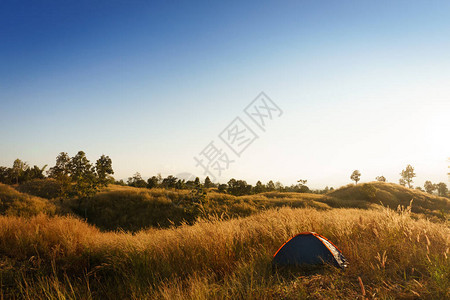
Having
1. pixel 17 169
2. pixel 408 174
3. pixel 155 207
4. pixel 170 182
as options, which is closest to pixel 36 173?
pixel 17 169

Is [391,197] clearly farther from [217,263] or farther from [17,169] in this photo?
[17,169]

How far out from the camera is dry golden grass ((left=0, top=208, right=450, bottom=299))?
3.32 m

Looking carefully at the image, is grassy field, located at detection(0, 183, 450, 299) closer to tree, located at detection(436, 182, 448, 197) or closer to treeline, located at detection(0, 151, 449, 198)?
treeline, located at detection(0, 151, 449, 198)

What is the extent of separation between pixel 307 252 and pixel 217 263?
2.05 m

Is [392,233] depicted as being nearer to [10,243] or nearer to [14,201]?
[10,243]

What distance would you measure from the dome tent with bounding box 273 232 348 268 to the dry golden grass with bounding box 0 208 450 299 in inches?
11.3

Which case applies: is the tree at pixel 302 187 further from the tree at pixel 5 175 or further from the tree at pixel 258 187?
Result: the tree at pixel 5 175

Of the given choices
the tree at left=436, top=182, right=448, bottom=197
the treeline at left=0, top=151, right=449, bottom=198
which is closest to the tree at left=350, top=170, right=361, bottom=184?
the treeline at left=0, top=151, right=449, bottom=198

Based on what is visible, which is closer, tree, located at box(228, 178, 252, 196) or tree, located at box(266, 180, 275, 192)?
tree, located at box(228, 178, 252, 196)

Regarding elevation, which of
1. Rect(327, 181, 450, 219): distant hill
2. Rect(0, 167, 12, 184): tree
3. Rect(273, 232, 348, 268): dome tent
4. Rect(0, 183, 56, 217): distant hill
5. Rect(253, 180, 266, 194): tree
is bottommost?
Rect(0, 167, 12, 184): tree

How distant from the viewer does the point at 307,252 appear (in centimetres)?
468

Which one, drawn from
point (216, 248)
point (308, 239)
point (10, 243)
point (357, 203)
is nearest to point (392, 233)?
point (308, 239)

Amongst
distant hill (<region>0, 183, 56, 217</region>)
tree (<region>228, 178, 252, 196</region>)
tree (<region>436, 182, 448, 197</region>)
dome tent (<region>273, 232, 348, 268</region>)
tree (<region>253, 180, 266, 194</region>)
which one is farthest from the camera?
tree (<region>436, 182, 448, 197</region>)

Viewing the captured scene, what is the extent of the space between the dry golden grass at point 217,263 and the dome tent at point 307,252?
0.29 meters
